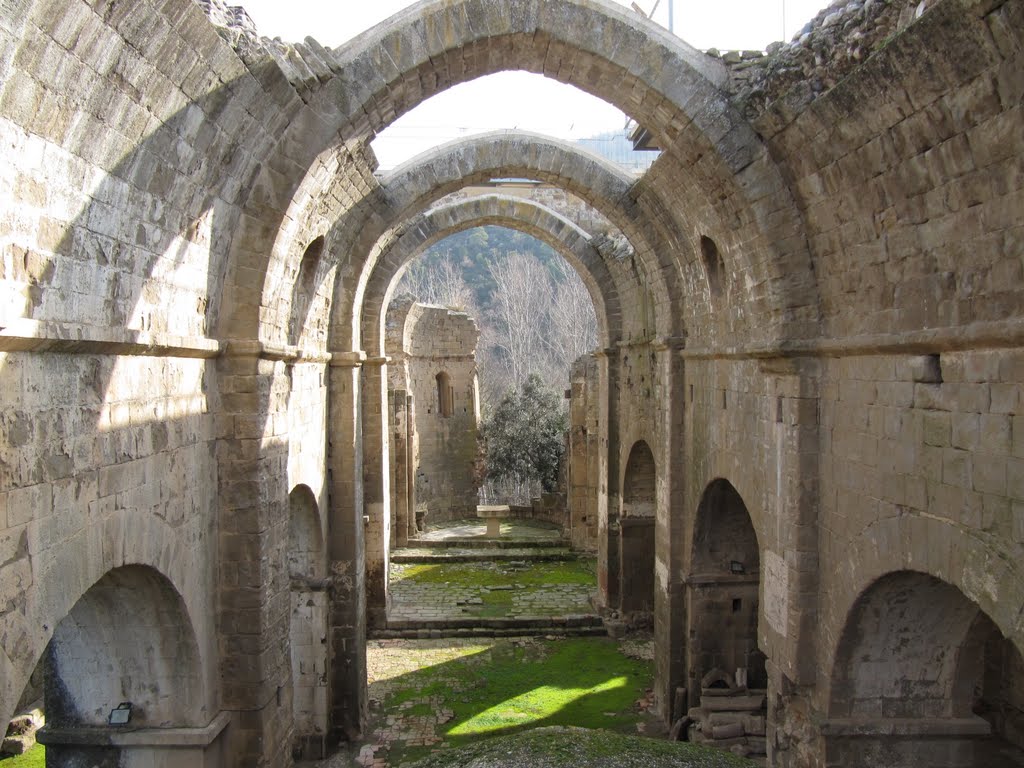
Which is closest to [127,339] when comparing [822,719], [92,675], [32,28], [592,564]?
[32,28]

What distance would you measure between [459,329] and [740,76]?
1810 centimetres

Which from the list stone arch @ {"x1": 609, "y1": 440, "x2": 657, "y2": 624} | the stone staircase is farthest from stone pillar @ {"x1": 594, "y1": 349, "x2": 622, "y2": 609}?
the stone staircase

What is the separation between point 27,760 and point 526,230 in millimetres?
11067

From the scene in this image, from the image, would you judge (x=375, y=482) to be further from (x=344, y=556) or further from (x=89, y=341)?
(x=89, y=341)

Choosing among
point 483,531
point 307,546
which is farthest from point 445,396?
point 307,546

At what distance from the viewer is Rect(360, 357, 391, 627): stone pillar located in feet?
45.5

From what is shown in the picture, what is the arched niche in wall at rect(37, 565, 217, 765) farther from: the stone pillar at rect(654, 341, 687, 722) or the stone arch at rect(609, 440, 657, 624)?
the stone arch at rect(609, 440, 657, 624)

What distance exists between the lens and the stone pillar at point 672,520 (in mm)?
10492

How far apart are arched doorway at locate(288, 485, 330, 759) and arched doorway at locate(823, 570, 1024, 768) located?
20.7ft

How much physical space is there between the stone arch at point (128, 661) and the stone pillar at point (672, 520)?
20.0 ft

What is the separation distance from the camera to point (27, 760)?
9617 millimetres

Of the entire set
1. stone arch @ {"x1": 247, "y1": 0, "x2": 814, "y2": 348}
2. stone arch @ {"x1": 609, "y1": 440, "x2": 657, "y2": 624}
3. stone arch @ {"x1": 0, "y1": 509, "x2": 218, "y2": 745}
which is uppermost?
stone arch @ {"x1": 247, "y1": 0, "x2": 814, "y2": 348}

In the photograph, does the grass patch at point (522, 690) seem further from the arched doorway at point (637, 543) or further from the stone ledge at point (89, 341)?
the stone ledge at point (89, 341)

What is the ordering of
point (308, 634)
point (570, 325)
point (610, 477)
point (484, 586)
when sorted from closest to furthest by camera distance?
point (308, 634) → point (610, 477) → point (484, 586) → point (570, 325)
